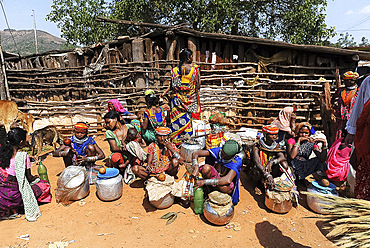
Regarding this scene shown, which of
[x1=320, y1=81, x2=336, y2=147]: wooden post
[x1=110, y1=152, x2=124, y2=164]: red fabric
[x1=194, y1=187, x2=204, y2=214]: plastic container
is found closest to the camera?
[x1=194, y1=187, x2=204, y2=214]: plastic container

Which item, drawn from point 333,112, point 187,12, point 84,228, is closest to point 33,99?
point 84,228

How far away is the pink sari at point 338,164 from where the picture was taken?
11.6 ft

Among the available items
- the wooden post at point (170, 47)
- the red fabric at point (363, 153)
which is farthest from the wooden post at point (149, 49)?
the red fabric at point (363, 153)

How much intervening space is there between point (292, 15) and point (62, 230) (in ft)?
45.0

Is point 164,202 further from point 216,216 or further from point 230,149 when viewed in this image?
point 230,149

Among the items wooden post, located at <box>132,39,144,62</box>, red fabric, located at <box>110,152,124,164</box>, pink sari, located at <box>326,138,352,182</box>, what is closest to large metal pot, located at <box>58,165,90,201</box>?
red fabric, located at <box>110,152,124,164</box>

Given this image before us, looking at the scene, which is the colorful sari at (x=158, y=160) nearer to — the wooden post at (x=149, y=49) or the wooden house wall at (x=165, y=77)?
the wooden house wall at (x=165, y=77)

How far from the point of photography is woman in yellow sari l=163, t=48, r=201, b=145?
5.27 metres

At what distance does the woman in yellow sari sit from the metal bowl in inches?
104

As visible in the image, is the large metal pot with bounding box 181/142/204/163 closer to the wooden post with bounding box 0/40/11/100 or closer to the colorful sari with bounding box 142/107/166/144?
the colorful sari with bounding box 142/107/166/144

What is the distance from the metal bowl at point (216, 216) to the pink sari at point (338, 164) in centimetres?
188

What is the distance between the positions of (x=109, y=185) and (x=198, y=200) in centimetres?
152

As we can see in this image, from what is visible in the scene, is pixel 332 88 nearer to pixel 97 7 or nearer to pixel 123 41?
pixel 123 41

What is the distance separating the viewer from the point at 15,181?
128 inches
